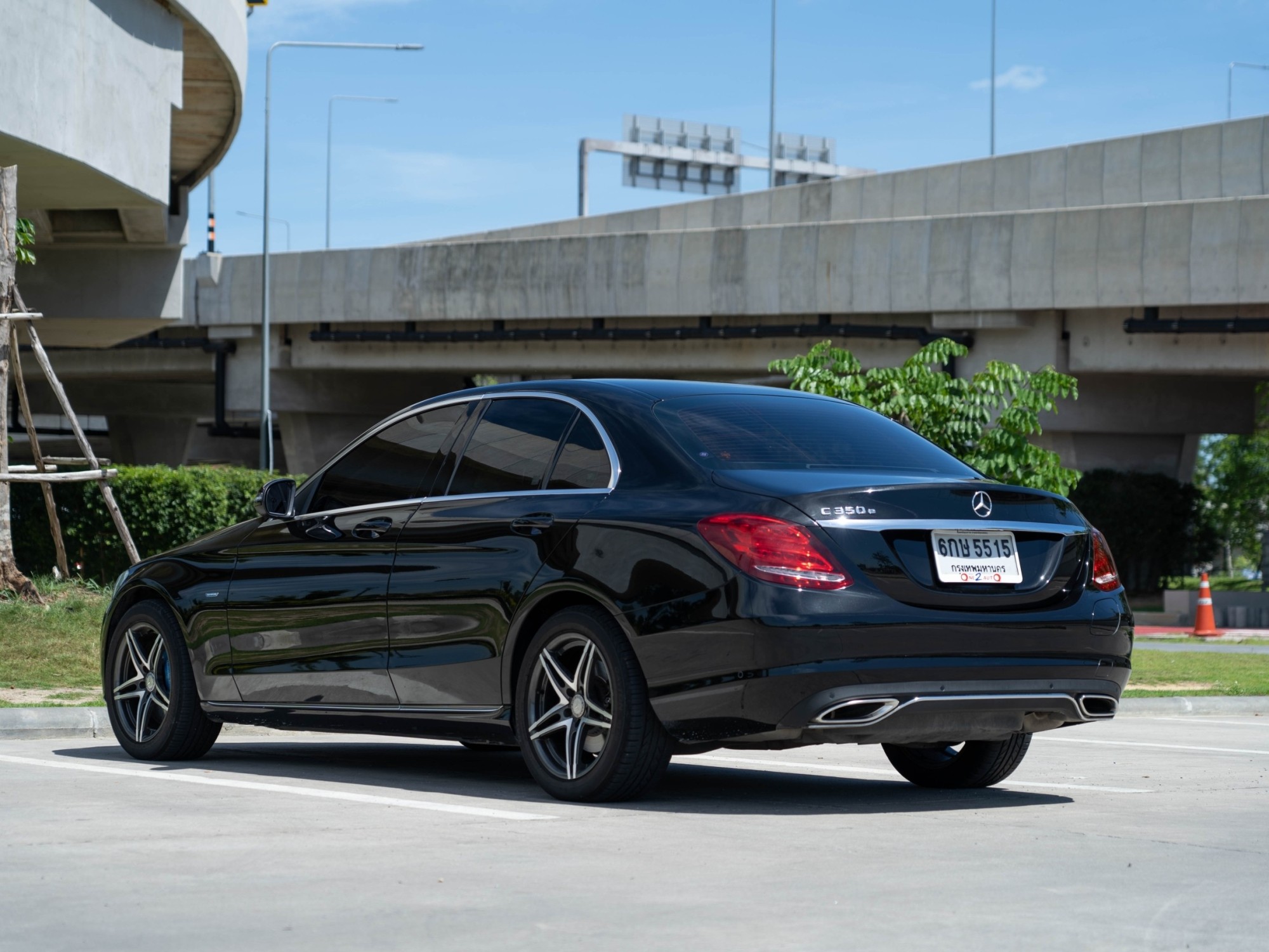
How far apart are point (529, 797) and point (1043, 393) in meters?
12.0

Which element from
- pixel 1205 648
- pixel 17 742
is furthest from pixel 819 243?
pixel 17 742

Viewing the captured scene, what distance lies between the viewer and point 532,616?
6867mm

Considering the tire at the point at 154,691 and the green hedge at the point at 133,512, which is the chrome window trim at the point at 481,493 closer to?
the tire at the point at 154,691

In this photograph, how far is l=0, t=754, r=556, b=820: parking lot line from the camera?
21.3 feet

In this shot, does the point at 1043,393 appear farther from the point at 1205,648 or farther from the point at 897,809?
the point at 897,809

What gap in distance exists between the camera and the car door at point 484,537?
6.89 meters

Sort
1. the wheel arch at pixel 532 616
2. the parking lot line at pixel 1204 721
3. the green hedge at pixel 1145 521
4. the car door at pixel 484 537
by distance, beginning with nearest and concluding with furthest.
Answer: the wheel arch at pixel 532 616 < the car door at pixel 484 537 < the parking lot line at pixel 1204 721 < the green hedge at pixel 1145 521

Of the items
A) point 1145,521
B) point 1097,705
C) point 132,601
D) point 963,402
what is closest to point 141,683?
point 132,601

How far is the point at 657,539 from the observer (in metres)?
6.42

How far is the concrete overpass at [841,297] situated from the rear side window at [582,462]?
84.3 feet

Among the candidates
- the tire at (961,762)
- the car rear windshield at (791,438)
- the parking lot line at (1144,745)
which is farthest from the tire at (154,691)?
the parking lot line at (1144,745)

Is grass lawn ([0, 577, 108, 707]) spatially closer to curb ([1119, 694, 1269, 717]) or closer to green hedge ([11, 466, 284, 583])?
green hedge ([11, 466, 284, 583])

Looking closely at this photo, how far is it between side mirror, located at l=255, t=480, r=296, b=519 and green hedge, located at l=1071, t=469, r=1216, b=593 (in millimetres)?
28953

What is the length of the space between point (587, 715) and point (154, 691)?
9.65 feet
